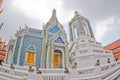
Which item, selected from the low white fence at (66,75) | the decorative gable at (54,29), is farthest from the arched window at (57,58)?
the low white fence at (66,75)

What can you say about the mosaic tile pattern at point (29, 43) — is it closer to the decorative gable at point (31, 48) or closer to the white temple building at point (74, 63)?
the white temple building at point (74, 63)

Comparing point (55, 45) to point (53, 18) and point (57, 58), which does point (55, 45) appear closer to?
point (57, 58)

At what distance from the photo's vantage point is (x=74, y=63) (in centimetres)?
2394

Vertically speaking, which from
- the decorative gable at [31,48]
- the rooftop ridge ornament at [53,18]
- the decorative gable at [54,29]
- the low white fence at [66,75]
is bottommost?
the low white fence at [66,75]

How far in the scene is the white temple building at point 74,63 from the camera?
11758mm

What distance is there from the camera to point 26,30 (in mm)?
21359

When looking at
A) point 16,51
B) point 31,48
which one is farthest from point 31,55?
point 16,51

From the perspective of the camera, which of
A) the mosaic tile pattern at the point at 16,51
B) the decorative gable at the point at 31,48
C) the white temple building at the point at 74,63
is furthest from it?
the decorative gable at the point at 31,48

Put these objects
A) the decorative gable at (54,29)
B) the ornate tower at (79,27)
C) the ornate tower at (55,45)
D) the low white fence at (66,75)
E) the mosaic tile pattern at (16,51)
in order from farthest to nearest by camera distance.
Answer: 1. the ornate tower at (79,27)
2. the decorative gable at (54,29)
3. the ornate tower at (55,45)
4. the mosaic tile pattern at (16,51)
5. the low white fence at (66,75)

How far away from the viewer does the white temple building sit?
11.8m

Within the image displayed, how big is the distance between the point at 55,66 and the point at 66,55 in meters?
2.38

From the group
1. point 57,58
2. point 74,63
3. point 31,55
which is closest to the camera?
point 31,55

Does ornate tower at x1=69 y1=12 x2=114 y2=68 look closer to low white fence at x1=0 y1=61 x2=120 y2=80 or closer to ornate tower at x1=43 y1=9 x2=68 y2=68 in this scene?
ornate tower at x1=43 y1=9 x2=68 y2=68

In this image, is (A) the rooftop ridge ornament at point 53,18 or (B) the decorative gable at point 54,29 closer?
(B) the decorative gable at point 54,29
